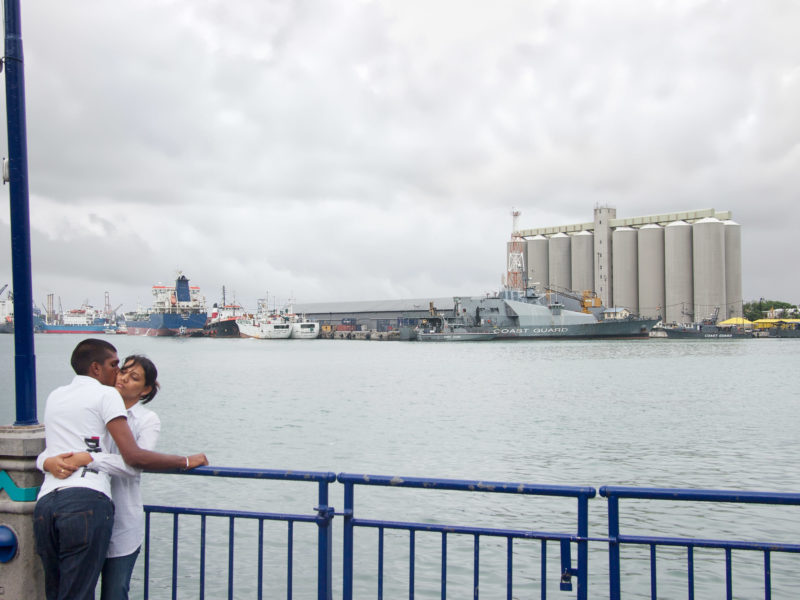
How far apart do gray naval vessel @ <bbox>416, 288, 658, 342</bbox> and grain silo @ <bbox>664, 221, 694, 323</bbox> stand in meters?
17.6

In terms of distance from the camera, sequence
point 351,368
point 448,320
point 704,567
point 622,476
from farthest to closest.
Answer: point 448,320
point 351,368
point 622,476
point 704,567

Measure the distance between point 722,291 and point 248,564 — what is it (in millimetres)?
127705

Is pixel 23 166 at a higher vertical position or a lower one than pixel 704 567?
higher

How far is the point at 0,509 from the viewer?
15.2ft

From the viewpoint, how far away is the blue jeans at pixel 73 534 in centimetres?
405

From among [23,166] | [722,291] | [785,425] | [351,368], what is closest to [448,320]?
[722,291]

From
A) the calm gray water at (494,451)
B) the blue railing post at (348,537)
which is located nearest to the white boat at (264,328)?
the calm gray water at (494,451)

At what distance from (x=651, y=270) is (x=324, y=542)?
133635 millimetres

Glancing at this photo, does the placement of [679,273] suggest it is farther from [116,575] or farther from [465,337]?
[116,575]

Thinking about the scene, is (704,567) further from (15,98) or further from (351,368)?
(351,368)

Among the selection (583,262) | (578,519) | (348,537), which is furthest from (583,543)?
(583,262)

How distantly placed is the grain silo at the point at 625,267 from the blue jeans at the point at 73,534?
134134mm

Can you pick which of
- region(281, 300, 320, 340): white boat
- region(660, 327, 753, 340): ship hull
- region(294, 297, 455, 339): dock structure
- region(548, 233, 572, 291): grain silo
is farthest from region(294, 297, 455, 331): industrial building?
region(660, 327, 753, 340): ship hull

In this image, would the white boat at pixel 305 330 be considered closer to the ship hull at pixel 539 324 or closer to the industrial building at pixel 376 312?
the industrial building at pixel 376 312
